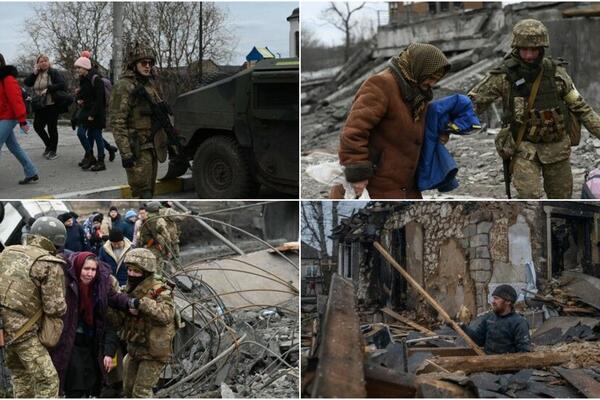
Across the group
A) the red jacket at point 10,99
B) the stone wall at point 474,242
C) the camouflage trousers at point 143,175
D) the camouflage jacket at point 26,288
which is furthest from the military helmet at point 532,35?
the red jacket at point 10,99

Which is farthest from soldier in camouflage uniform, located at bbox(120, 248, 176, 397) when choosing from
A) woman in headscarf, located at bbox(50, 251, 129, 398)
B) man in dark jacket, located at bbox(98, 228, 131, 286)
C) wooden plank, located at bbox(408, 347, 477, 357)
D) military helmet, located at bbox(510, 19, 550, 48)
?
military helmet, located at bbox(510, 19, 550, 48)

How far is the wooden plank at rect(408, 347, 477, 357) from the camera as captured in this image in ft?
15.1

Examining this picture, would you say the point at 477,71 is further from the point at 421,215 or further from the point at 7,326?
the point at 7,326

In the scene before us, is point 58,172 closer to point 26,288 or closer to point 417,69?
point 26,288

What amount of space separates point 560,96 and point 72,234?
3.12 metres

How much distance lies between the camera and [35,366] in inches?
172

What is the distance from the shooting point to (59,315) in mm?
4395

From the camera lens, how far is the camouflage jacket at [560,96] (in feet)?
15.7

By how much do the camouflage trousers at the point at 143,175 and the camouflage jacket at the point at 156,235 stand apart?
0.58 ft

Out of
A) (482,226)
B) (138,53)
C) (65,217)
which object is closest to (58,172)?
(65,217)

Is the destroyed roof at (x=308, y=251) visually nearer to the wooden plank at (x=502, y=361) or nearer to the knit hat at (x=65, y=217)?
the wooden plank at (x=502, y=361)

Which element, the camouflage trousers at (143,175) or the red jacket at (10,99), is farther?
the red jacket at (10,99)

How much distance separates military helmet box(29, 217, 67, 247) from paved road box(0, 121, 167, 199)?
1.00 m

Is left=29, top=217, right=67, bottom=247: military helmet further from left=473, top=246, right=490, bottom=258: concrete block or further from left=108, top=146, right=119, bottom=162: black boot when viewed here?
left=473, top=246, right=490, bottom=258: concrete block
